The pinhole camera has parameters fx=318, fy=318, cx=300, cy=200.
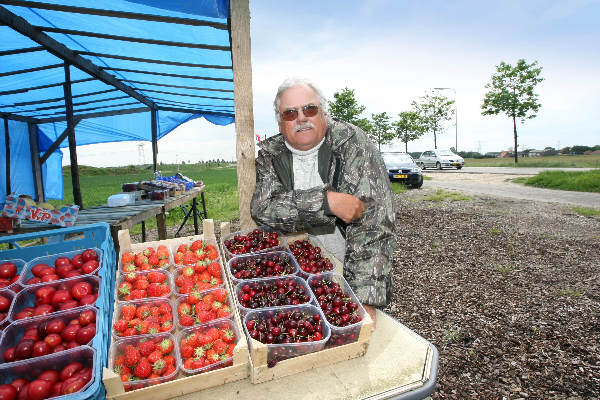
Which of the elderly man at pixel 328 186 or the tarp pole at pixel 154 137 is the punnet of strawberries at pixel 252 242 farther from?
the tarp pole at pixel 154 137

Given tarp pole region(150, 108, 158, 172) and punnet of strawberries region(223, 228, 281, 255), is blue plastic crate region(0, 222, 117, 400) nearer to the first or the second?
punnet of strawberries region(223, 228, 281, 255)

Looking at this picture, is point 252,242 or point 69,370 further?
point 252,242

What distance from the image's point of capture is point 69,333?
1423mm

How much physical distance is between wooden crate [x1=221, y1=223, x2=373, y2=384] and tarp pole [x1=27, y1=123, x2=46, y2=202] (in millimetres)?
10814

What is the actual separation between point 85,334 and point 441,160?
2948cm

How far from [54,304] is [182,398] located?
863 millimetres

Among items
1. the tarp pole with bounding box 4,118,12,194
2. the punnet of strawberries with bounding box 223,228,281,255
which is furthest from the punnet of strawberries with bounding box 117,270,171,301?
the tarp pole with bounding box 4,118,12,194

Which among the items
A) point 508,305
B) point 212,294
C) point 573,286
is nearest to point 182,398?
point 212,294

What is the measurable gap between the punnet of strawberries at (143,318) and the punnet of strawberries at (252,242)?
54 centimetres

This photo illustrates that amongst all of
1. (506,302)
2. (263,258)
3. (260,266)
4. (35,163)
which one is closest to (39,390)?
(260,266)

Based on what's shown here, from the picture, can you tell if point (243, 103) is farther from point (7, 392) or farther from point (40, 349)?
point (7, 392)

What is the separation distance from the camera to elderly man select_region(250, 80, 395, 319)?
190 centimetres

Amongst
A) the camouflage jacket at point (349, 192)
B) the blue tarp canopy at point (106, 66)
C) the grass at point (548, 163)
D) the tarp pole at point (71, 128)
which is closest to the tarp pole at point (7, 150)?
the blue tarp canopy at point (106, 66)

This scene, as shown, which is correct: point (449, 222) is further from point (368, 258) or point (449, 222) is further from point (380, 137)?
point (380, 137)
